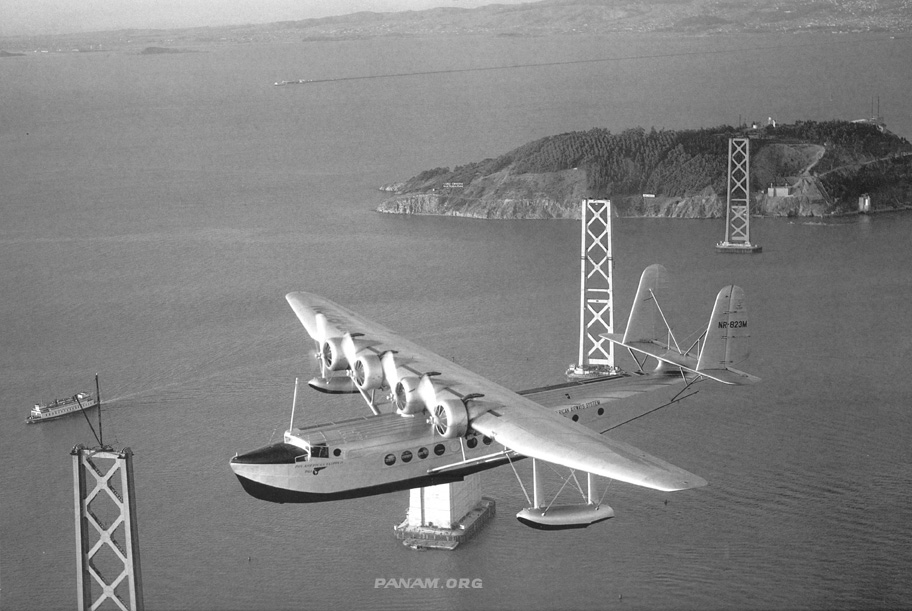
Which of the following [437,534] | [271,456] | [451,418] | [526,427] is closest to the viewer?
[526,427]

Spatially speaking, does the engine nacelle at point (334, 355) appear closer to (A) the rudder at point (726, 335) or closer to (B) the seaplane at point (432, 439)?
(B) the seaplane at point (432, 439)

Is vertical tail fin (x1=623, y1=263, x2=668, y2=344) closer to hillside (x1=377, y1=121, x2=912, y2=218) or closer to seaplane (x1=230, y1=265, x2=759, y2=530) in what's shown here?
seaplane (x1=230, y1=265, x2=759, y2=530)

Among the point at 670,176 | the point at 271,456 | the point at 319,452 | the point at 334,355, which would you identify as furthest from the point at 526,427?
the point at 670,176

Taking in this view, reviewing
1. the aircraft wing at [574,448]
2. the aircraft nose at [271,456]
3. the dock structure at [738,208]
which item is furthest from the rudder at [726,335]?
the dock structure at [738,208]

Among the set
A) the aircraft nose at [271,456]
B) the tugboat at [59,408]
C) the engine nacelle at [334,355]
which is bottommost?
the tugboat at [59,408]

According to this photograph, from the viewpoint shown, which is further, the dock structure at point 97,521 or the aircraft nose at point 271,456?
the aircraft nose at point 271,456

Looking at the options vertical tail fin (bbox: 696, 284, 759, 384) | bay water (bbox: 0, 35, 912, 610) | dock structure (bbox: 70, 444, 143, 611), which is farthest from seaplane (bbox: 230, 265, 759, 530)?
bay water (bbox: 0, 35, 912, 610)

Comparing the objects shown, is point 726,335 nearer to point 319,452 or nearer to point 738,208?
point 319,452
